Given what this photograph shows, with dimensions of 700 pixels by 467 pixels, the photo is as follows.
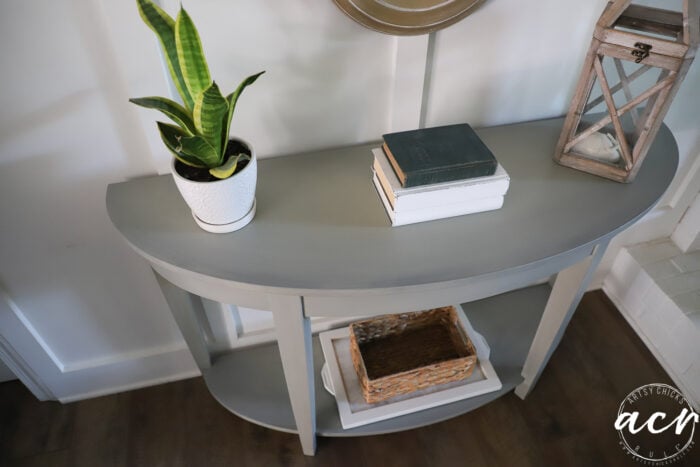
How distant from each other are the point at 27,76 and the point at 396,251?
0.75 metres

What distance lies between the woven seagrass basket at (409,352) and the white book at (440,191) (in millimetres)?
591

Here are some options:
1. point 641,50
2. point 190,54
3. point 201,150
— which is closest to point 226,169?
point 201,150

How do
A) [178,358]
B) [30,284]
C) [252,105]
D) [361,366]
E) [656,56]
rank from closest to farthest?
[656,56], [252,105], [30,284], [361,366], [178,358]

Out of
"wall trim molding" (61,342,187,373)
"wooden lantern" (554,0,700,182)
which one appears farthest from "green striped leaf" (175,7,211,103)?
"wall trim molding" (61,342,187,373)

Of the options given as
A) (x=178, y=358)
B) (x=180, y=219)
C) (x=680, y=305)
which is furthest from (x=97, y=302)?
(x=680, y=305)

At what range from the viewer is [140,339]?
1.45 m

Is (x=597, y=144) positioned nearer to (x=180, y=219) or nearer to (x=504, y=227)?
(x=504, y=227)

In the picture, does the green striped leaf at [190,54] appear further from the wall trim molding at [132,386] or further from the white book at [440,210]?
the wall trim molding at [132,386]

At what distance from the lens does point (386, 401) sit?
1.39 m

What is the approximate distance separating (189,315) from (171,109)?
0.65 m

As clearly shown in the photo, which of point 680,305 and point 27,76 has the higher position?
point 27,76

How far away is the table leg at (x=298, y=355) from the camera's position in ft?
2.99

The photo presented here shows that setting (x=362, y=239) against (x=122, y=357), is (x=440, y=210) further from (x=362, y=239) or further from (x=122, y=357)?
(x=122, y=357)

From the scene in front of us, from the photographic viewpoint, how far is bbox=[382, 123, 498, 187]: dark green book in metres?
0.90
